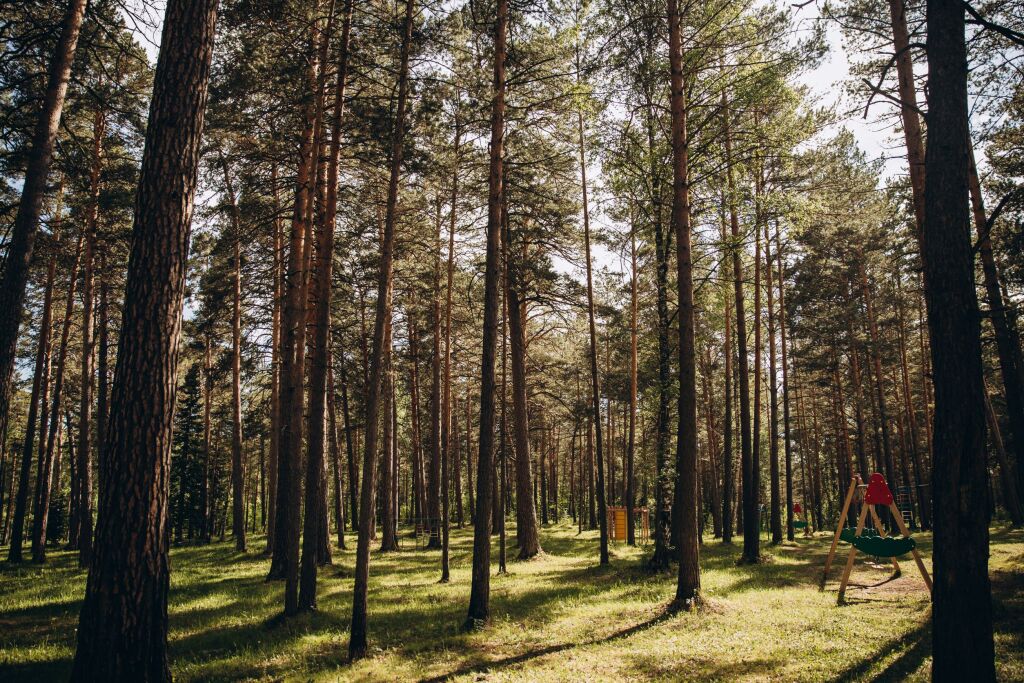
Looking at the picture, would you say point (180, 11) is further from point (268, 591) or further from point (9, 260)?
point (268, 591)

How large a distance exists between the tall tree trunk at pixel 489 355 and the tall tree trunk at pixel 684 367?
3348mm

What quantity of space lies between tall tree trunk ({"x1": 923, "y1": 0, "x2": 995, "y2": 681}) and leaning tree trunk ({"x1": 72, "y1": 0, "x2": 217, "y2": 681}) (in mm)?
6518

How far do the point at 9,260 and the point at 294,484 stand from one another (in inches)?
209

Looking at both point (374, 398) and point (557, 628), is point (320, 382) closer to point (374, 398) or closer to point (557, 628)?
point (374, 398)

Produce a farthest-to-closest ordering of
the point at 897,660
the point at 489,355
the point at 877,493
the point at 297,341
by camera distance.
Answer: the point at 297,341 → the point at 877,493 → the point at 489,355 → the point at 897,660

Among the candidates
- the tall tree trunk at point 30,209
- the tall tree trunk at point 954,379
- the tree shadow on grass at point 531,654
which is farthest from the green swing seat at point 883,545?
the tall tree trunk at point 30,209

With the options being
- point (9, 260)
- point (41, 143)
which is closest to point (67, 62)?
→ point (41, 143)

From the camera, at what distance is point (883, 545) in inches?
396

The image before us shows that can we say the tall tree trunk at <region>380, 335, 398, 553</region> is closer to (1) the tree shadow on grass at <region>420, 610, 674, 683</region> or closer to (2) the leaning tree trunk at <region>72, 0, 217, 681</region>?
(1) the tree shadow on grass at <region>420, 610, 674, 683</region>

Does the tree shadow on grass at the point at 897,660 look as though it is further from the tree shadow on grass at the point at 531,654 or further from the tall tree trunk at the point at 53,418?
the tall tree trunk at the point at 53,418

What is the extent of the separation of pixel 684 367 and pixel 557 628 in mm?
4995

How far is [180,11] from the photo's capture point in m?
4.96

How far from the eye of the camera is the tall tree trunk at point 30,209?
7199 mm

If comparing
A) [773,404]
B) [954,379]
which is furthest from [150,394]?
[773,404]
